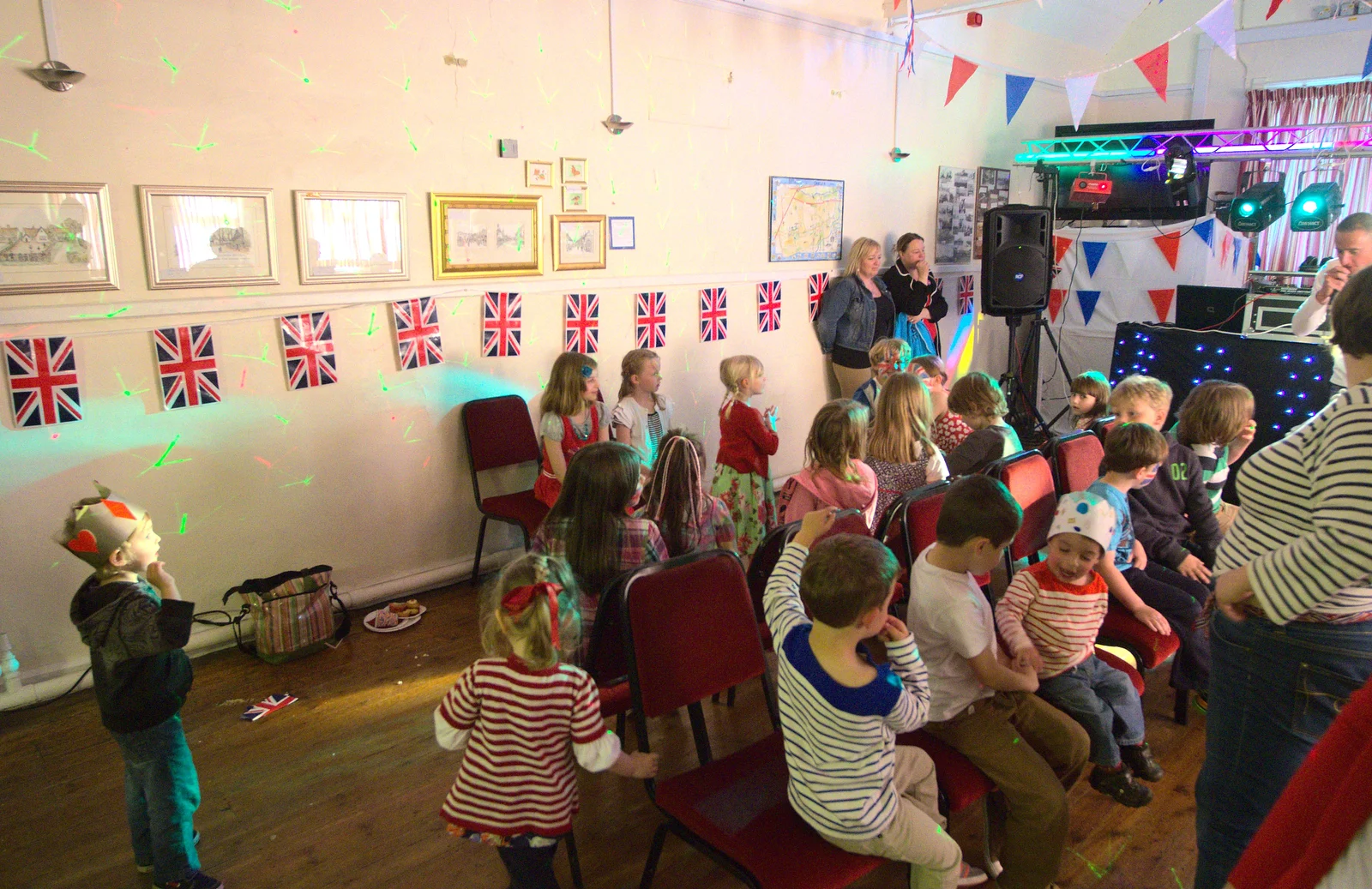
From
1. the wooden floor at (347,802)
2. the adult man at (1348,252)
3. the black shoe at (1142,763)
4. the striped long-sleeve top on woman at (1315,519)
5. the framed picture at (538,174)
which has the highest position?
the framed picture at (538,174)

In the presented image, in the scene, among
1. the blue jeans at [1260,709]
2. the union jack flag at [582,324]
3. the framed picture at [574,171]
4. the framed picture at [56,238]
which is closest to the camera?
the blue jeans at [1260,709]

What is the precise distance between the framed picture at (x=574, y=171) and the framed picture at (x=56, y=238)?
1.95 meters

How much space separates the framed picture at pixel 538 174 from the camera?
410 cm

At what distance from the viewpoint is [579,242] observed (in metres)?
4.37

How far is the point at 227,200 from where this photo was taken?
3.28 meters

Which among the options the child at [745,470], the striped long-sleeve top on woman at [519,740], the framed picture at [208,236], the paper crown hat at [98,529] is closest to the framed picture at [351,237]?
the framed picture at [208,236]

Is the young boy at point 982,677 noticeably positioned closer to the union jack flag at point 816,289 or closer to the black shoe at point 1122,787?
the black shoe at point 1122,787

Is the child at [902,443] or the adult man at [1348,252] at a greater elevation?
the adult man at [1348,252]

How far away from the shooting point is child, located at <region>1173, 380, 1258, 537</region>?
305 cm

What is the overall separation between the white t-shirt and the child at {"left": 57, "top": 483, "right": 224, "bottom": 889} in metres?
1.73

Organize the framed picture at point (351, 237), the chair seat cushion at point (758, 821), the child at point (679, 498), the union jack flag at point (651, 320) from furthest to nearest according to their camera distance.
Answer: the union jack flag at point (651, 320) → the framed picture at point (351, 237) → the child at point (679, 498) → the chair seat cushion at point (758, 821)

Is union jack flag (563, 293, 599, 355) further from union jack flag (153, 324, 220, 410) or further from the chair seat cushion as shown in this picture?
the chair seat cushion

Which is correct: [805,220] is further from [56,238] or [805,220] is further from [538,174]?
[56,238]

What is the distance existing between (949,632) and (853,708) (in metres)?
0.47
